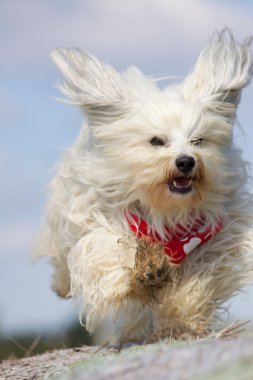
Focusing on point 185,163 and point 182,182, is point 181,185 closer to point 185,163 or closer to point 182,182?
point 182,182

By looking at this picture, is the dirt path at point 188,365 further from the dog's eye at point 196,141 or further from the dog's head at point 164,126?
the dog's eye at point 196,141

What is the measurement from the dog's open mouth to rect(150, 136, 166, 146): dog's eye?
319 mm

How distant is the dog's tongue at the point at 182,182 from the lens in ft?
18.8

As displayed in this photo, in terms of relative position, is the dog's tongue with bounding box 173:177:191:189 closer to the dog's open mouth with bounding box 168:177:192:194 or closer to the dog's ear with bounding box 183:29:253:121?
the dog's open mouth with bounding box 168:177:192:194

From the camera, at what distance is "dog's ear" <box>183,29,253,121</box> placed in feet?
21.1

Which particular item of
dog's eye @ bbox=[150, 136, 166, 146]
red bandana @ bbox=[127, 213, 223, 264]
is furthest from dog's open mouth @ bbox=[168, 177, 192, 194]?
red bandana @ bbox=[127, 213, 223, 264]

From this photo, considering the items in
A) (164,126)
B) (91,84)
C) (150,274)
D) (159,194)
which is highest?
(91,84)

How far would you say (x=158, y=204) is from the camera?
19.6 ft

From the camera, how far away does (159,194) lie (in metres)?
5.86

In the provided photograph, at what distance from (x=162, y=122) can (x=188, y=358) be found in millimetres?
2901

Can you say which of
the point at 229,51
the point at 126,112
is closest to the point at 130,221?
the point at 126,112

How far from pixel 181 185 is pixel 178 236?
544mm

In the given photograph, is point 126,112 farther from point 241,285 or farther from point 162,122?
point 241,285

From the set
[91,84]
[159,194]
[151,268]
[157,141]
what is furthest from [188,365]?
[91,84]
